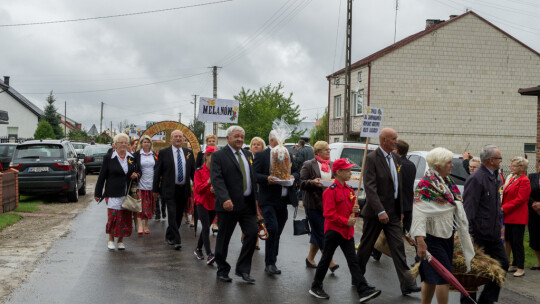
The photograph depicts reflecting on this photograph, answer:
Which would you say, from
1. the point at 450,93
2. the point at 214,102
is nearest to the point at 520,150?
the point at 450,93

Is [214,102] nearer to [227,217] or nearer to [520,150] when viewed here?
[227,217]

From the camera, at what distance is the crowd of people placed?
5.45m

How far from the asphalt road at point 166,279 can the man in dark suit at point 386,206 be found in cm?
36

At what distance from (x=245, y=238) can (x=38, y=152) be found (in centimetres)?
1144

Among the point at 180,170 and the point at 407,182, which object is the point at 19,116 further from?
the point at 407,182

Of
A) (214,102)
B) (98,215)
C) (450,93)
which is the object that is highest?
(450,93)

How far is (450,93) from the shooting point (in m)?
35.8

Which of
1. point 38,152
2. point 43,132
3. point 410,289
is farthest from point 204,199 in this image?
point 43,132

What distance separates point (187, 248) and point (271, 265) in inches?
89.1

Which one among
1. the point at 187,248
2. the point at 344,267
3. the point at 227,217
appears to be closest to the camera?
the point at 227,217

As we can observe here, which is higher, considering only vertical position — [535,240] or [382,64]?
[382,64]

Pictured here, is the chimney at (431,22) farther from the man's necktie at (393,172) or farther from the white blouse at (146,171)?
the man's necktie at (393,172)

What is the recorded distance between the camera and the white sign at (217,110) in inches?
553

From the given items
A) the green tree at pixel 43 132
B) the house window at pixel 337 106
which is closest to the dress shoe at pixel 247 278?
the house window at pixel 337 106
